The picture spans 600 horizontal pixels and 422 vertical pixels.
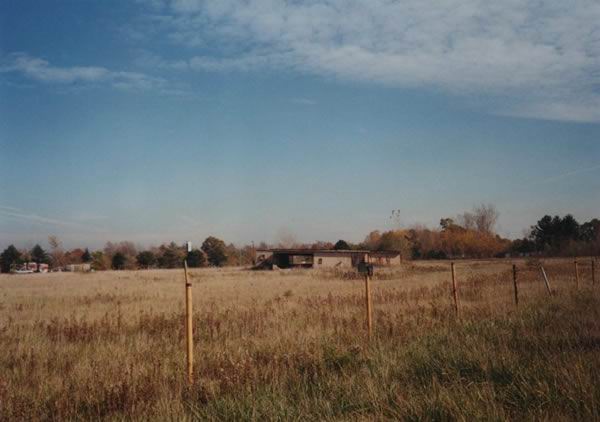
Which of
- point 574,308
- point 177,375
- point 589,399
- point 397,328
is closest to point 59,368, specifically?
point 177,375

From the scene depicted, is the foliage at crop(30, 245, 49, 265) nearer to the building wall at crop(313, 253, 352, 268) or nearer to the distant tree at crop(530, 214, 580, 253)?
the building wall at crop(313, 253, 352, 268)

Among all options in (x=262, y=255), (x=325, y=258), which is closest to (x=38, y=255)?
(x=262, y=255)

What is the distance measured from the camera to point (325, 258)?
60.6m

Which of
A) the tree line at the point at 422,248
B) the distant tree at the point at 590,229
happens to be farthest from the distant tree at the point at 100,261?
the distant tree at the point at 590,229

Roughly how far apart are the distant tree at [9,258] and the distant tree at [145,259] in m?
25.2

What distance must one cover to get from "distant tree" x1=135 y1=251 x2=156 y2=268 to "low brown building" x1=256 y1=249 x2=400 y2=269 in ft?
91.2

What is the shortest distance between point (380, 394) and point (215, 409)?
203 centimetres

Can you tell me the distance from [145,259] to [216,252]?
48.2 feet

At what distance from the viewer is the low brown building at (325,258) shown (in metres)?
60.2

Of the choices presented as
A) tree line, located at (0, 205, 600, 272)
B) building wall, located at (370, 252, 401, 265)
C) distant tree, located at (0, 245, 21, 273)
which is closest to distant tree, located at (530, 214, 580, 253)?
tree line, located at (0, 205, 600, 272)

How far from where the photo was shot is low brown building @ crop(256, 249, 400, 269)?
60.2m

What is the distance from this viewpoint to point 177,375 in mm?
7145

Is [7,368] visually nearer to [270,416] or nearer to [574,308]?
[270,416]

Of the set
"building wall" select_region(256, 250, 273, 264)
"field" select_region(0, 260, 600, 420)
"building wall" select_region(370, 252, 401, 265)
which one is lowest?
"building wall" select_region(370, 252, 401, 265)
